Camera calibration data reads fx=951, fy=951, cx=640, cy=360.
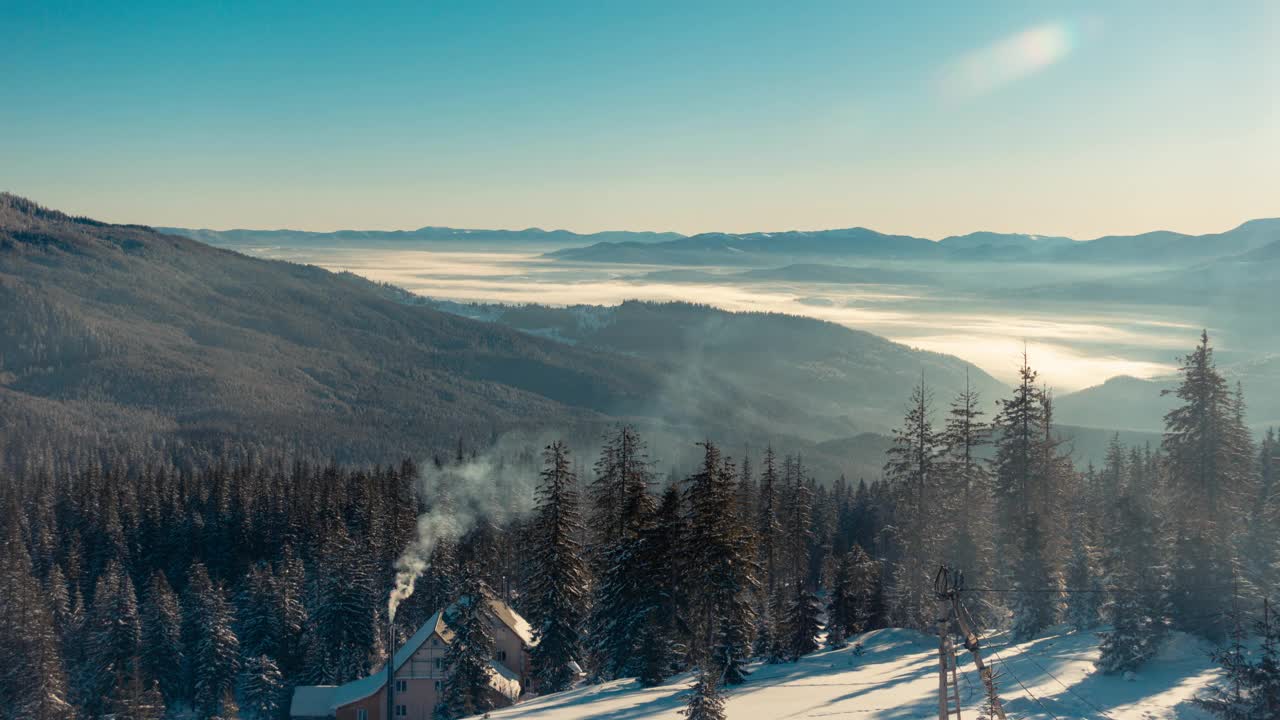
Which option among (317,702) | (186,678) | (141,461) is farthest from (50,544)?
(141,461)

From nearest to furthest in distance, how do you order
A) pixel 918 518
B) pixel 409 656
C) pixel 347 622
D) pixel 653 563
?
pixel 653 563, pixel 918 518, pixel 409 656, pixel 347 622

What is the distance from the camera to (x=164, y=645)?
73.6m

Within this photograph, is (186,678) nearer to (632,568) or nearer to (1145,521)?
(632,568)

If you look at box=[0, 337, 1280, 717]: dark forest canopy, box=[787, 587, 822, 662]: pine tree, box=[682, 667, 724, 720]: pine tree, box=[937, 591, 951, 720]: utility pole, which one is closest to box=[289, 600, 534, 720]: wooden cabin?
box=[0, 337, 1280, 717]: dark forest canopy

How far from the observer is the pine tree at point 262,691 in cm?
6919

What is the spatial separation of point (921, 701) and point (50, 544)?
90.8 m

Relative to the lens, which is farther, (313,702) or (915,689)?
(313,702)

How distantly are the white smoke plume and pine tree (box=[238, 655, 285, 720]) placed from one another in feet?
32.0

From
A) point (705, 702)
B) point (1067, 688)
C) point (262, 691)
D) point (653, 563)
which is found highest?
point (653, 563)

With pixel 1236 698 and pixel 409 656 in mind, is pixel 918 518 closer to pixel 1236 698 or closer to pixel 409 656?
pixel 1236 698

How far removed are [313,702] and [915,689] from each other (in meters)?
44.7

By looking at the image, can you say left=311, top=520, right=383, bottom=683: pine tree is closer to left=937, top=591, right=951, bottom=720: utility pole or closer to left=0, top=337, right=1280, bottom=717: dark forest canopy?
left=0, top=337, right=1280, bottom=717: dark forest canopy

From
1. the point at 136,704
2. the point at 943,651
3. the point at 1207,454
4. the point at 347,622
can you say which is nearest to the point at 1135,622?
the point at 1207,454

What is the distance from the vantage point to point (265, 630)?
76562 mm
